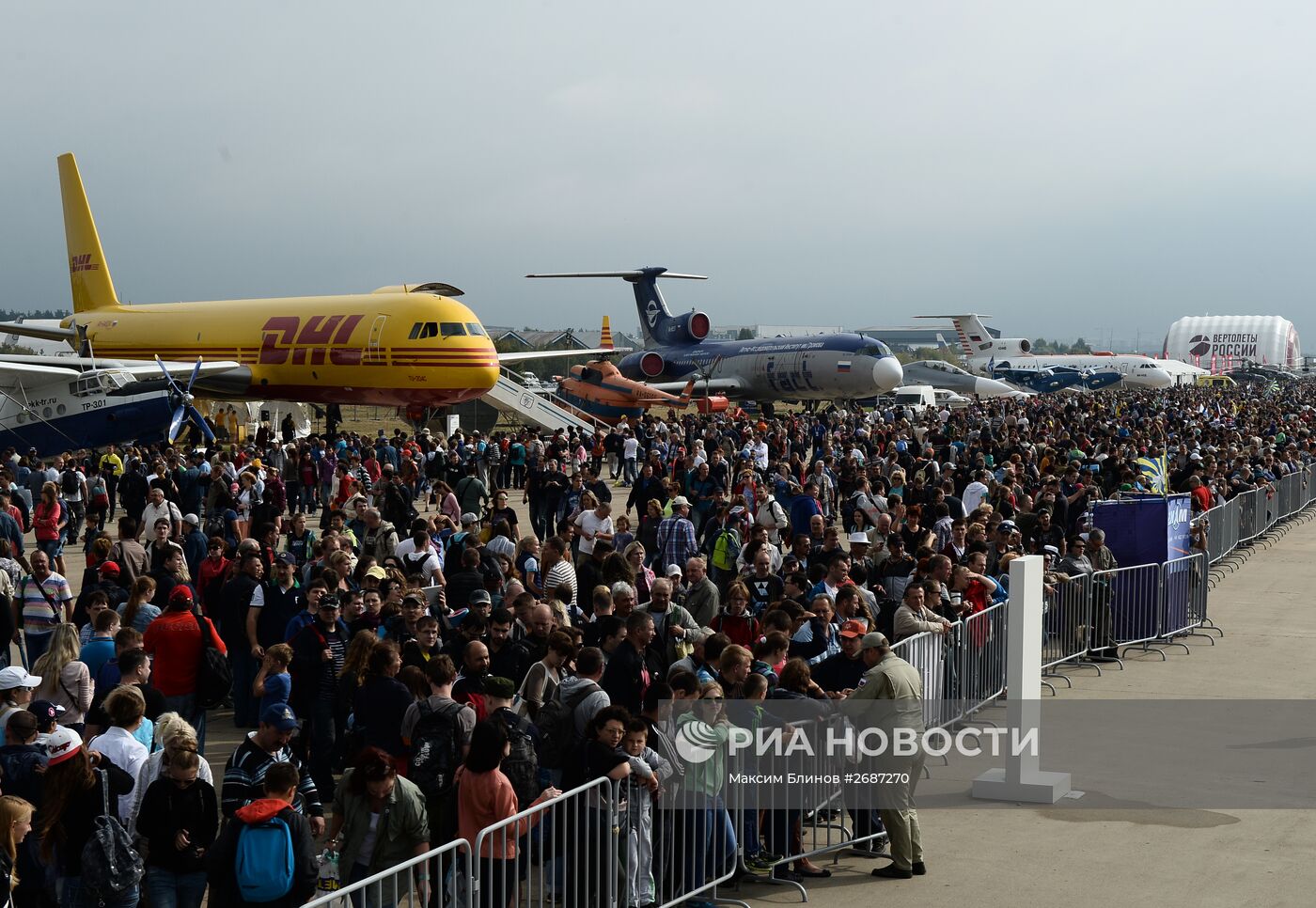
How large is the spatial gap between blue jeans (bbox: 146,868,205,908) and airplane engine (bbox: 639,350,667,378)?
47.4m

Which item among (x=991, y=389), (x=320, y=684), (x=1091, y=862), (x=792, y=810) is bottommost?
(x=1091, y=862)

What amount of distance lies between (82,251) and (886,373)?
2685 cm

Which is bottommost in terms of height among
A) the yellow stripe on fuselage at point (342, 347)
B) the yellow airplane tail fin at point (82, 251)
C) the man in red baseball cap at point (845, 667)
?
the man in red baseball cap at point (845, 667)

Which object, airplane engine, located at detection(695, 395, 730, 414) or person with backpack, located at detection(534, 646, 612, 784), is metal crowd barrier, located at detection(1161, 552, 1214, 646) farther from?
airplane engine, located at detection(695, 395, 730, 414)

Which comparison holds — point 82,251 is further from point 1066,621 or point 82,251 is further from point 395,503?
point 1066,621

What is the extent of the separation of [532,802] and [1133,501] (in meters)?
9.28

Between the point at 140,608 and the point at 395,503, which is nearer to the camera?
the point at 140,608

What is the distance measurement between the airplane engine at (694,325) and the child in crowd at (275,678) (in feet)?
156

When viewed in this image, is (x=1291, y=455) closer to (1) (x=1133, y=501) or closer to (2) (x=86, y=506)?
(1) (x=1133, y=501)

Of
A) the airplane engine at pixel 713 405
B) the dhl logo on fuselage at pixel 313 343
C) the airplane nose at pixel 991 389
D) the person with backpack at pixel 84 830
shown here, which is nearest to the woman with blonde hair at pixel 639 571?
the person with backpack at pixel 84 830

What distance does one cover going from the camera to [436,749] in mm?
6355

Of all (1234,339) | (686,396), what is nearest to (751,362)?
(686,396)

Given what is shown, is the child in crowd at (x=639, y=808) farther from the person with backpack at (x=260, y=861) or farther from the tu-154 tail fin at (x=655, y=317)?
the tu-154 tail fin at (x=655, y=317)

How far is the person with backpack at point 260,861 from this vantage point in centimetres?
504
